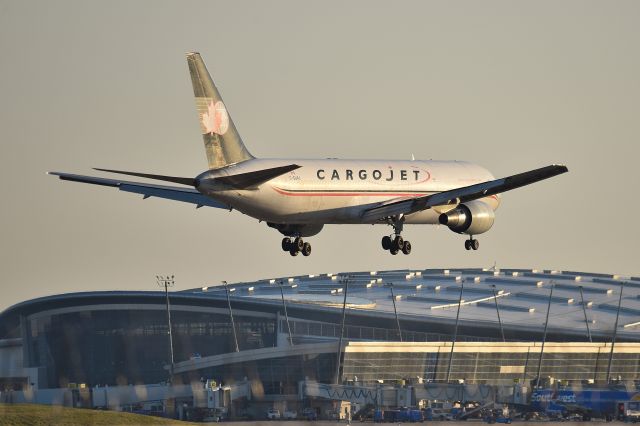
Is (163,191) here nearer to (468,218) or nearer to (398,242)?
(398,242)

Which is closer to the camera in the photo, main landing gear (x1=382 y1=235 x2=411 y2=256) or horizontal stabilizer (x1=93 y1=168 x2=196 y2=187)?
horizontal stabilizer (x1=93 y1=168 x2=196 y2=187)

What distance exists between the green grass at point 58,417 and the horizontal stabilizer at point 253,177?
14.5 metres

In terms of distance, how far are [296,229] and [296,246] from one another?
3.67ft

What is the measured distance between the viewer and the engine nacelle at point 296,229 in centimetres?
9281

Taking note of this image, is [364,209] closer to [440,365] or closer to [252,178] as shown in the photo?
[252,178]

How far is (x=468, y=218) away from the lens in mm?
94375

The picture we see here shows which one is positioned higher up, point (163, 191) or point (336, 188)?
point (163, 191)

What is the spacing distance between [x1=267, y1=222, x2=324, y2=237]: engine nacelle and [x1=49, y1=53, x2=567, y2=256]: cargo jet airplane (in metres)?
0.07

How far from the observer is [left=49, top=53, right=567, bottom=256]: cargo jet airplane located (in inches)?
3337

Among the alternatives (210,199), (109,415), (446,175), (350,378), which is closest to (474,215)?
(446,175)

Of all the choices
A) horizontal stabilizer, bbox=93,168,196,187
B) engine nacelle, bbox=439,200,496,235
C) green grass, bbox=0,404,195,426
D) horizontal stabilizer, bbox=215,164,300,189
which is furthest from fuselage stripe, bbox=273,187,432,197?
green grass, bbox=0,404,195,426

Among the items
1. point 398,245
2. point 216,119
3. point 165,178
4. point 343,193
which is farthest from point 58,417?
point 398,245

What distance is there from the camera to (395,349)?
17825 centimetres

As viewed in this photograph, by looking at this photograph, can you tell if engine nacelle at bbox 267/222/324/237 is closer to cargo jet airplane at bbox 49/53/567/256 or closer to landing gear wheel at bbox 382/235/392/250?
cargo jet airplane at bbox 49/53/567/256
